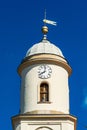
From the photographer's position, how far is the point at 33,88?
44938mm

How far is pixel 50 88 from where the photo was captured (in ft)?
147

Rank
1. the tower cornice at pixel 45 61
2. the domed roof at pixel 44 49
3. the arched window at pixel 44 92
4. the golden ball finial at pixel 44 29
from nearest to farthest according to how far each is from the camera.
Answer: the arched window at pixel 44 92
the tower cornice at pixel 45 61
the domed roof at pixel 44 49
the golden ball finial at pixel 44 29

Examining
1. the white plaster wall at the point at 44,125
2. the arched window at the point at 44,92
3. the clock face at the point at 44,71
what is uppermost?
the clock face at the point at 44,71

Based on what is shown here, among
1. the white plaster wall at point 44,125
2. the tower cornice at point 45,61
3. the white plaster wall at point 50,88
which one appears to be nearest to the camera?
the white plaster wall at point 44,125

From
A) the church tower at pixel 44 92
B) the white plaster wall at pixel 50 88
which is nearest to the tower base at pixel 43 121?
the church tower at pixel 44 92

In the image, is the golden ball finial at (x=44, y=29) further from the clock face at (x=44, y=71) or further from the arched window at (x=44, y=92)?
the arched window at (x=44, y=92)

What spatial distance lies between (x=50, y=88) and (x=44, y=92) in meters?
0.52

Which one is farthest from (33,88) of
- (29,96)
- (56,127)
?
(56,127)

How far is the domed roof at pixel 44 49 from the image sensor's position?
153ft

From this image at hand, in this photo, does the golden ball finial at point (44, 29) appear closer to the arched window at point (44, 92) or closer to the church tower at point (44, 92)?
the church tower at point (44, 92)

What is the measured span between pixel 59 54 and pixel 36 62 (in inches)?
82.6

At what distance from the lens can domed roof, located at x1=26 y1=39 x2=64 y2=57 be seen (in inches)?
1841

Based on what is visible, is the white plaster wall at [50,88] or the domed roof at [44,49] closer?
the white plaster wall at [50,88]

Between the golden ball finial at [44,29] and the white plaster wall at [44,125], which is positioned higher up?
the golden ball finial at [44,29]
